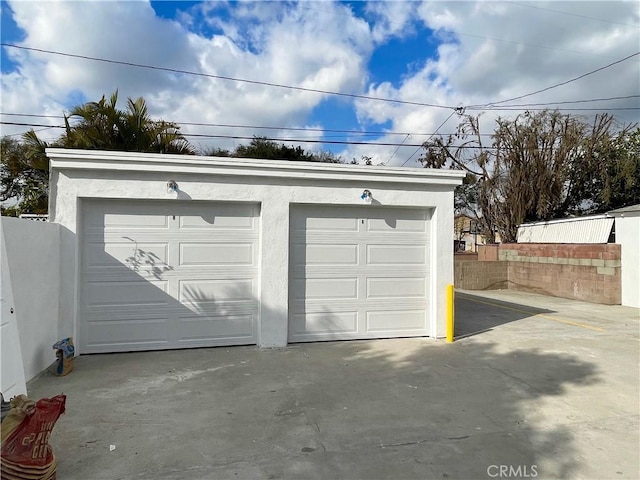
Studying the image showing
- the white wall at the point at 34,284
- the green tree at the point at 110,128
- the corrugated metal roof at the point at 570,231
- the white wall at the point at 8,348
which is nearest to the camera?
the white wall at the point at 8,348

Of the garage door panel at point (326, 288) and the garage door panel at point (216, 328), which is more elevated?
the garage door panel at point (326, 288)

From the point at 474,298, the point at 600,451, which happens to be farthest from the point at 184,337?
the point at 474,298

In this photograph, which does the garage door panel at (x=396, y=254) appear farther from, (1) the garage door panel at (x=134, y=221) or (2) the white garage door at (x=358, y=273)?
(1) the garage door panel at (x=134, y=221)

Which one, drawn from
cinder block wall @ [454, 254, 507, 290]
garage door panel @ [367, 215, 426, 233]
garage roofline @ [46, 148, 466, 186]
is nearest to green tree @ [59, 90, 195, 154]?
garage roofline @ [46, 148, 466, 186]

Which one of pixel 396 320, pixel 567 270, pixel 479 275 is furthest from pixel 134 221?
pixel 479 275

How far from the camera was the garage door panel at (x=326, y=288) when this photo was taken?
7223 mm

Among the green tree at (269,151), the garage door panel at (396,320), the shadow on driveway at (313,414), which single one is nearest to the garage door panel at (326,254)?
the garage door panel at (396,320)

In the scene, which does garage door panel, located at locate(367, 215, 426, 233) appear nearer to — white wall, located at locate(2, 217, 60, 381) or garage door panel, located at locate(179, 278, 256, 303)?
garage door panel, located at locate(179, 278, 256, 303)

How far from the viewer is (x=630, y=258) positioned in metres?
12.4

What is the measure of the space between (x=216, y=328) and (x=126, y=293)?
4.96 ft

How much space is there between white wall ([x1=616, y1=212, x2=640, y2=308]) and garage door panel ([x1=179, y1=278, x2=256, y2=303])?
11.6 meters

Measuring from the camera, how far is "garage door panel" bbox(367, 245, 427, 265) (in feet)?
24.8

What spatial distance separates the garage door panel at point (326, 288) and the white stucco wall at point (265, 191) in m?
0.34

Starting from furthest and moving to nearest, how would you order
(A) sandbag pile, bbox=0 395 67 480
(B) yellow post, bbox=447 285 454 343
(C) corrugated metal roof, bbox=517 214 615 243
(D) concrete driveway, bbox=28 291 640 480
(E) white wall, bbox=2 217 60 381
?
(C) corrugated metal roof, bbox=517 214 615 243
(B) yellow post, bbox=447 285 454 343
(E) white wall, bbox=2 217 60 381
(D) concrete driveway, bbox=28 291 640 480
(A) sandbag pile, bbox=0 395 67 480
